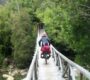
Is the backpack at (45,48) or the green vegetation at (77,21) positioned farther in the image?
the green vegetation at (77,21)

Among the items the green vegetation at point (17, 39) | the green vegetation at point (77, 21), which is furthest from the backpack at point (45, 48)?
the green vegetation at point (17, 39)

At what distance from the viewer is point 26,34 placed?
56469mm

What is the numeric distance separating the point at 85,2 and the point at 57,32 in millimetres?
21763

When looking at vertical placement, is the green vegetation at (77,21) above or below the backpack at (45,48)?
above

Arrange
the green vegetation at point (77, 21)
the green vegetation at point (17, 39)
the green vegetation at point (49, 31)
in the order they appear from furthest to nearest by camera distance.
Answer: the green vegetation at point (17, 39) < the green vegetation at point (49, 31) < the green vegetation at point (77, 21)

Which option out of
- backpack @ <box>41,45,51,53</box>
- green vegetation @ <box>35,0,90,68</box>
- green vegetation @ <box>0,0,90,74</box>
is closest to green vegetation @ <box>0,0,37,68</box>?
green vegetation @ <box>0,0,90,74</box>

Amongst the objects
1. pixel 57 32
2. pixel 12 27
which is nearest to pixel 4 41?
pixel 12 27

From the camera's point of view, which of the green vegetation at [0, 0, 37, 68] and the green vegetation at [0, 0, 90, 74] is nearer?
the green vegetation at [0, 0, 90, 74]

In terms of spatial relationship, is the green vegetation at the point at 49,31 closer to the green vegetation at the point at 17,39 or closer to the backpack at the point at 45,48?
the green vegetation at the point at 17,39

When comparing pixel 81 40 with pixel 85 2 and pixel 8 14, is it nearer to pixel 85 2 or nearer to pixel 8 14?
pixel 85 2

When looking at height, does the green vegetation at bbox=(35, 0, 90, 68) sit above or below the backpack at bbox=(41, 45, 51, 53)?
above

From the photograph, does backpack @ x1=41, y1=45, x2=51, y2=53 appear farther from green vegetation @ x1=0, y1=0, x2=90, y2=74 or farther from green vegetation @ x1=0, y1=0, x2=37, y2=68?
green vegetation @ x1=0, y1=0, x2=37, y2=68

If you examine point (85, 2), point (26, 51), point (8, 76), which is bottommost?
point (8, 76)

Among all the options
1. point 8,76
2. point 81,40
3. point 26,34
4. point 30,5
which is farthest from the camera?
point 30,5
